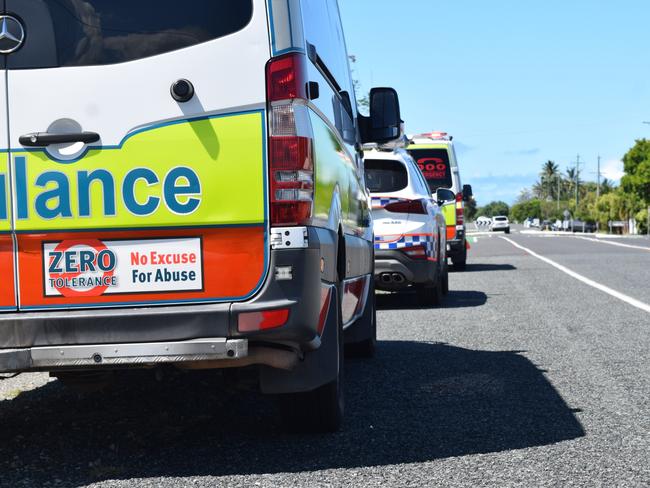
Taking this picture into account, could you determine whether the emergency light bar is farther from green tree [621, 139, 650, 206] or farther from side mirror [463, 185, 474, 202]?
green tree [621, 139, 650, 206]

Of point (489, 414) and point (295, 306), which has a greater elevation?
point (295, 306)

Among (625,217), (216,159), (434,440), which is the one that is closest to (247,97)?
(216,159)

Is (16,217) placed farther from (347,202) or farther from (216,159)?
(347,202)

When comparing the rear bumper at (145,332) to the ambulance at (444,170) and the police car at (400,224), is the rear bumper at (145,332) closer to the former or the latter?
the police car at (400,224)

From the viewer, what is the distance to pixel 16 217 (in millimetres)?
4234

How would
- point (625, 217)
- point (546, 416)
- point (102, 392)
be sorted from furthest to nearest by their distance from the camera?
point (625, 217)
point (102, 392)
point (546, 416)

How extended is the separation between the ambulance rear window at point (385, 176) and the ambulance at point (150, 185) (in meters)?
7.43

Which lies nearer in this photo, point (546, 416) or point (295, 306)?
point (295, 306)

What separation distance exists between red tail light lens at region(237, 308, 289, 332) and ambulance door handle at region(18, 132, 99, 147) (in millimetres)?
934

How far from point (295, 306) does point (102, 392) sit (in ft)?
9.05

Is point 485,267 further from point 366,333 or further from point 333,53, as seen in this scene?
point 333,53

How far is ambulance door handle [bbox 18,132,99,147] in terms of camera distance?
4230mm

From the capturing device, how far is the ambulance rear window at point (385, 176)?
460 inches

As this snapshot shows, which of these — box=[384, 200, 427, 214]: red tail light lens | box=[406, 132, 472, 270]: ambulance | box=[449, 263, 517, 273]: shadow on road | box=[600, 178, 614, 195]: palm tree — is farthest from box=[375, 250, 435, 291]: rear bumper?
box=[600, 178, 614, 195]: palm tree
